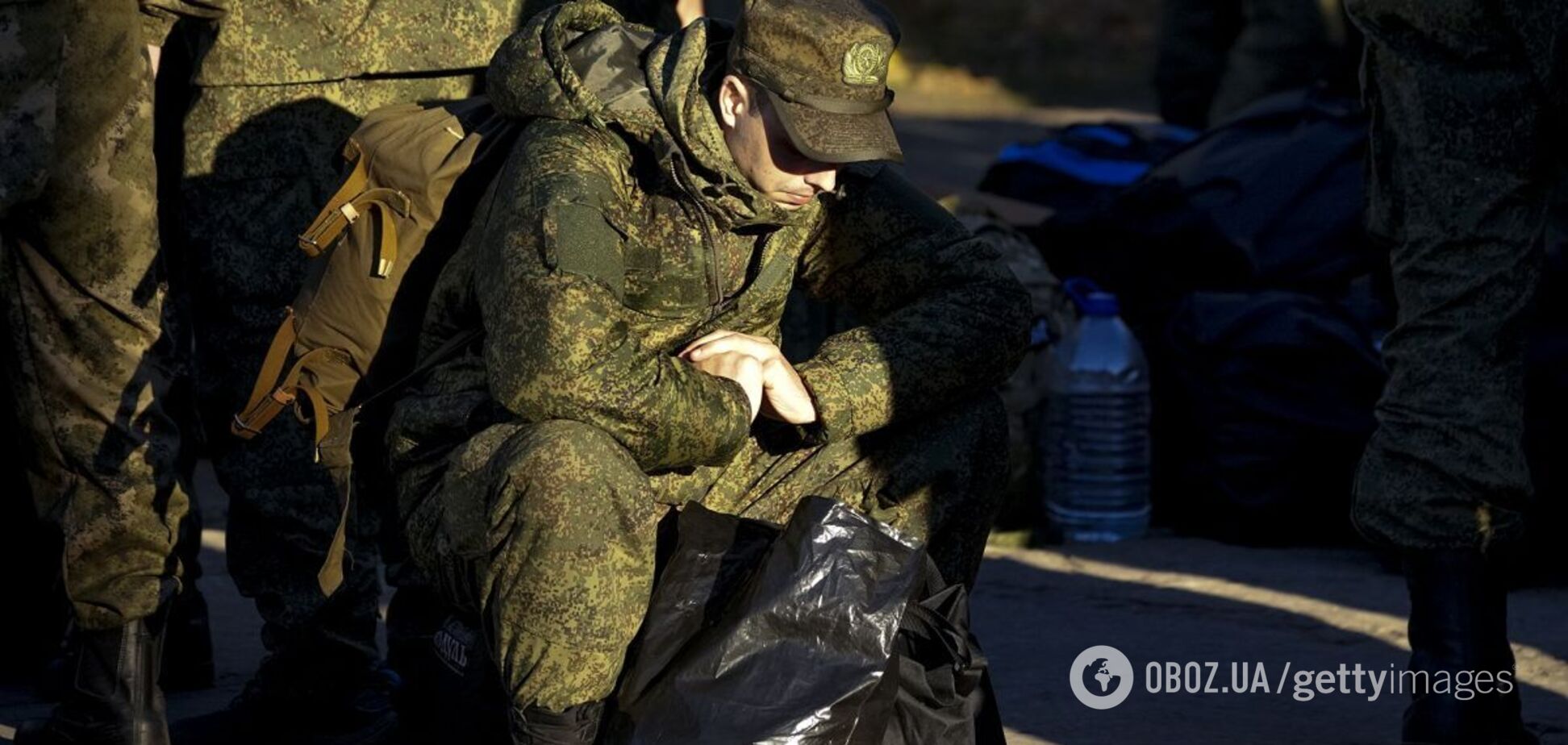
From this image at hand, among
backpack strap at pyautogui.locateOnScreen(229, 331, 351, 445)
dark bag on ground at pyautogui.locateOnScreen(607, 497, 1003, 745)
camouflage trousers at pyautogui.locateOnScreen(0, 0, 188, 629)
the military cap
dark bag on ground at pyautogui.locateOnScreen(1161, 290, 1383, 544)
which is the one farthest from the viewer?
dark bag on ground at pyautogui.locateOnScreen(1161, 290, 1383, 544)

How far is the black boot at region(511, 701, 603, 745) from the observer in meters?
3.04

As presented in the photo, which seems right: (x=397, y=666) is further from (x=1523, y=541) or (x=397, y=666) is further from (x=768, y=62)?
(x=1523, y=541)

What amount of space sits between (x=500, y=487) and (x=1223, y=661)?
185cm

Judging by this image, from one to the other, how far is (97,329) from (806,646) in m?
1.36

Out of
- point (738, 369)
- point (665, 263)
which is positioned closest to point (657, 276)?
point (665, 263)

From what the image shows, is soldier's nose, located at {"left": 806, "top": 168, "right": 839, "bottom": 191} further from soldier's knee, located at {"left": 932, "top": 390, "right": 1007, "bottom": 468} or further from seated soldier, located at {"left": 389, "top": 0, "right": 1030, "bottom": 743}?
soldier's knee, located at {"left": 932, "top": 390, "right": 1007, "bottom": 468}

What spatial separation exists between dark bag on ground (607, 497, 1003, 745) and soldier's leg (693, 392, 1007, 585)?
0.87ft

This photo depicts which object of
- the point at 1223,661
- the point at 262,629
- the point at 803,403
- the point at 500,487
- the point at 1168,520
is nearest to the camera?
the point at 500,487

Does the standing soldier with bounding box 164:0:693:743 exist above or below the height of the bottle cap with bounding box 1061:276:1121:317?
above

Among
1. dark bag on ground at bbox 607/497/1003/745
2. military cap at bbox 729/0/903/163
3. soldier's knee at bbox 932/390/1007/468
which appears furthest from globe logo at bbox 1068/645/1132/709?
military cap at bbox 729/0/903/163

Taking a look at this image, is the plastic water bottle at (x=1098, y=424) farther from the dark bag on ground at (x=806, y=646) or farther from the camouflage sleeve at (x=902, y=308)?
the dark bag on ground at (x=806, y=646)

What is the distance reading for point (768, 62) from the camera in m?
3.18

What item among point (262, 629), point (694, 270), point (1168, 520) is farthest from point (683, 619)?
point (1168, 520)

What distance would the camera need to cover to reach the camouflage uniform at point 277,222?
12.8 ft
